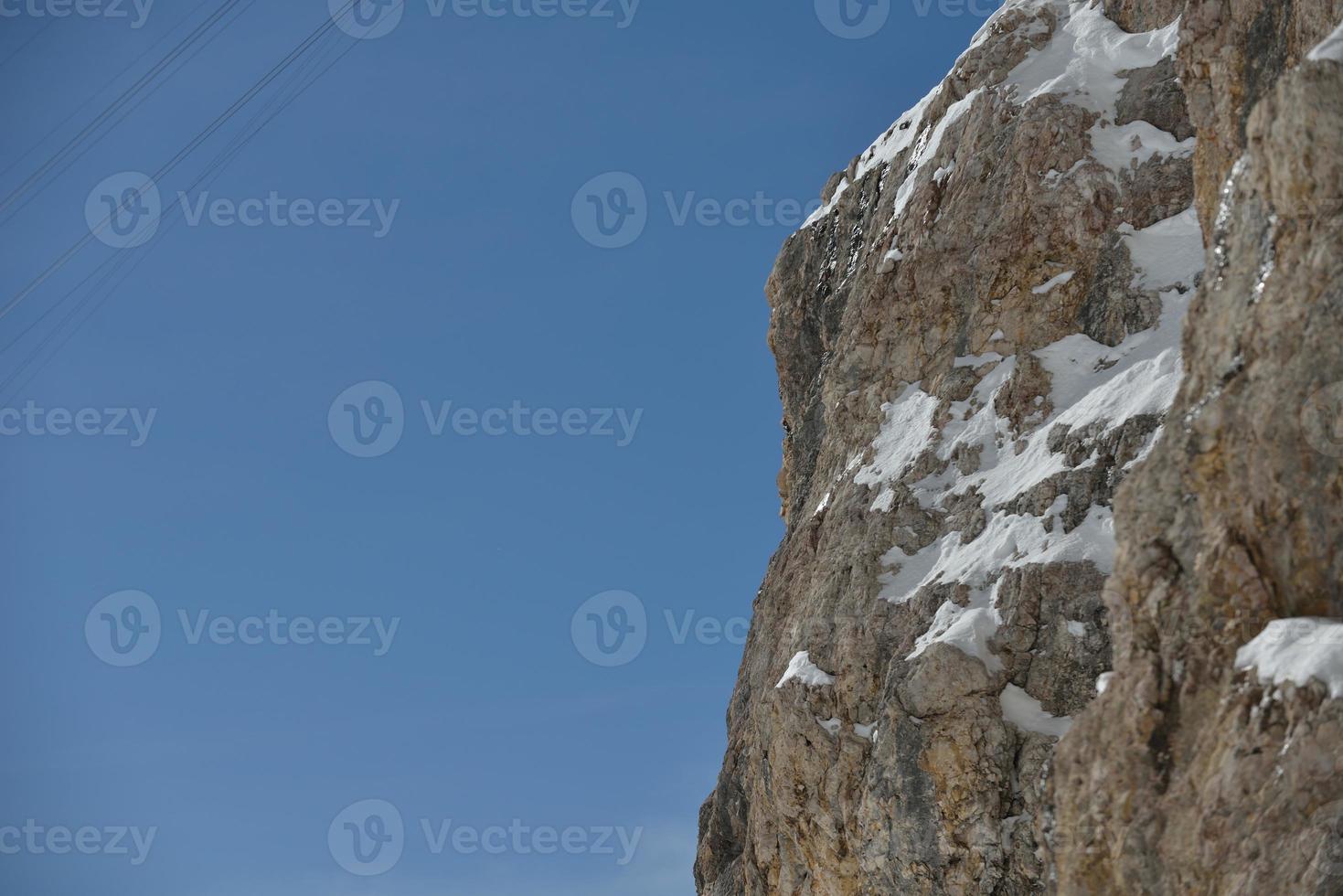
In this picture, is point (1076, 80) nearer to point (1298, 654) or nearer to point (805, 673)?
point (805, 673)

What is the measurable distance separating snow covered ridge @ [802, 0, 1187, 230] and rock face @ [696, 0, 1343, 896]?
4.1 inches

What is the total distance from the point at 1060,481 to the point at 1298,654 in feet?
37.1

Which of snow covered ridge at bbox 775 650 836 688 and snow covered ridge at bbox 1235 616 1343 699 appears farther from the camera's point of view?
snow covered ridge at bbox 775 650 836 688

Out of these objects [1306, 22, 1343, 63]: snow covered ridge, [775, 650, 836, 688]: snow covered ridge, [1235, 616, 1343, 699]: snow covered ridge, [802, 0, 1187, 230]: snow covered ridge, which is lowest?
[1235, 616, 1343, 699]: snow covered ridge

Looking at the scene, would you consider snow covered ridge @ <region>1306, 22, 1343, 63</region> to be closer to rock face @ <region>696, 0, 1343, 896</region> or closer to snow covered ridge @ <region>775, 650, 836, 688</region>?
rock face @ <region>696, 0, 1343, 896</region>

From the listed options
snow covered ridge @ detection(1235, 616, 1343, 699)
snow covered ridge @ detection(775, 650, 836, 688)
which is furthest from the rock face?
snow covered ridge @ detection(1235, 616, 1343, 699)

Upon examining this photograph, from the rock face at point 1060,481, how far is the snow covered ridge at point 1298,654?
168 mm

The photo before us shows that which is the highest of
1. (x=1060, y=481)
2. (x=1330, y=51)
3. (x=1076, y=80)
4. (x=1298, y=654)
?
(x=1076, y=80)

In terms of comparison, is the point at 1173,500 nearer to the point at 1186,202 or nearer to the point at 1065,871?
the point at 1065,871

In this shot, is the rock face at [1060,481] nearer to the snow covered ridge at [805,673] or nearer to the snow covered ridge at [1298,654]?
the snow covered ridge at [805,673]

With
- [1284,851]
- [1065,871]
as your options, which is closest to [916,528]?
[1065,871]

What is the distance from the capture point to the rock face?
13.5 m

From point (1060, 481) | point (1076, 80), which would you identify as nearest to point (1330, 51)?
point (1060, 481)

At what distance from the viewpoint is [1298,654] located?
12.5 m
